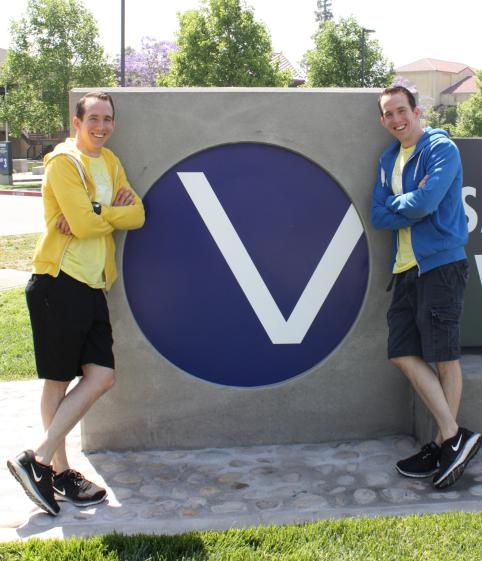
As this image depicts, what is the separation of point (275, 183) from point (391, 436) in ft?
5.44

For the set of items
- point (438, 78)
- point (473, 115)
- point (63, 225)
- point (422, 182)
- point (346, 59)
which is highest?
point (438, 78)

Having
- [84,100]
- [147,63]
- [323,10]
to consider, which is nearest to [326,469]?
[84,100]

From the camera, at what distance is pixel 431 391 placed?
3.66 m

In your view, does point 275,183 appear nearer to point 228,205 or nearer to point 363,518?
point 228,205

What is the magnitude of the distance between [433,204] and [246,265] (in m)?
1.16

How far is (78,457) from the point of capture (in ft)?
13.3

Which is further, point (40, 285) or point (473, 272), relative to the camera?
point (473, 272)

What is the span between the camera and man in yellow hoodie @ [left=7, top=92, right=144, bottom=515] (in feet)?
10.9

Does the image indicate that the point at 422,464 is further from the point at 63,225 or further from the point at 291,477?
the point at 63,225

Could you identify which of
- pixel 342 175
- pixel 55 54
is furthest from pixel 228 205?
pixel 55 54

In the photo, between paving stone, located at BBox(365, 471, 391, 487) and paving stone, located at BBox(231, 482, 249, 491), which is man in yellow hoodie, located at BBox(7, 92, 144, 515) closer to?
paving stone, located at BBox(231, 482, 249, 491)

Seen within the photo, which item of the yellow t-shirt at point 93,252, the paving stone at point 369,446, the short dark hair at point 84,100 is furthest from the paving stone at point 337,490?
the short dark hair at point 84,100

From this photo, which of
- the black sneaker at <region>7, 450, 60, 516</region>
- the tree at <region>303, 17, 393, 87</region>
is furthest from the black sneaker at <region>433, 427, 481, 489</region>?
the tree at <region>303, 17, 393, 87</region>

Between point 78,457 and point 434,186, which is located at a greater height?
point 434,186
